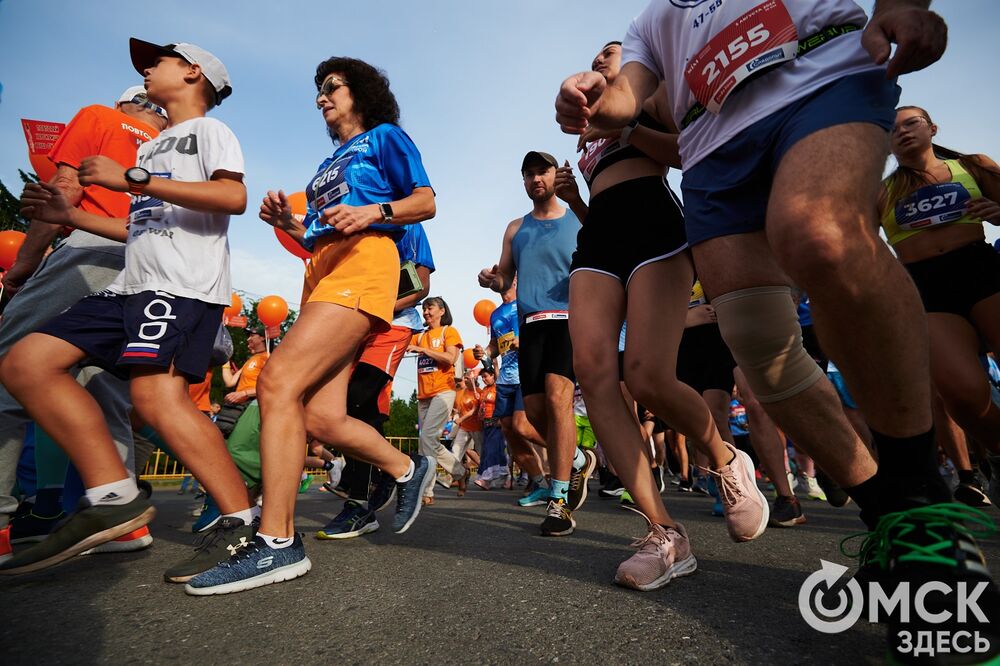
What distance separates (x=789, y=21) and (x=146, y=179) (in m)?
2.19

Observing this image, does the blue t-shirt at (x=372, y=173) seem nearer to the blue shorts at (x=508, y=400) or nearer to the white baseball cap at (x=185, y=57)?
the white baseball cap at (x=185, y=57)

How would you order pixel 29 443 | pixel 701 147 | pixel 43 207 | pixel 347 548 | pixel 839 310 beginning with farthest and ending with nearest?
pixel 29 443
pixel 347 548
pixel 43 207
pixel 701 147
pixel 839 310

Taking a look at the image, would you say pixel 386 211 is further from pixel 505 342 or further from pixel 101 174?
pixel 505 342

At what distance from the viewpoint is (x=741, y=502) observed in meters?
1.98

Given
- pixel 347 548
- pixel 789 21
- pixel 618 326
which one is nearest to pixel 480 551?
pixel 347 548

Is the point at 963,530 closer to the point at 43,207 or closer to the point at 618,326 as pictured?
the point at 618,326

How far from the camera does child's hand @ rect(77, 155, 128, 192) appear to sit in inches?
84.2

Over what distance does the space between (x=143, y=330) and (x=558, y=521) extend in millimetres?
2205

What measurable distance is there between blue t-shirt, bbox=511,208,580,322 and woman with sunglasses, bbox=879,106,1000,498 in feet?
6.46

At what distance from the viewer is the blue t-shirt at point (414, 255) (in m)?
4.13

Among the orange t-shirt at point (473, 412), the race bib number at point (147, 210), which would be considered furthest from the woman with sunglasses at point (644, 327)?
the orange t-shirt at point (473, 412)

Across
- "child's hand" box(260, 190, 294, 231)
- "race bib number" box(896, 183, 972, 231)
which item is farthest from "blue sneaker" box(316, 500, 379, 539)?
"race bib number" box(896, 183, 972, 231)

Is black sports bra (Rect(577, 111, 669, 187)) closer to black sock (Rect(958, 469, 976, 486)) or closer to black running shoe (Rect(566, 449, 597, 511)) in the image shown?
black running shoe (Rect(566, 449, 597, 511))

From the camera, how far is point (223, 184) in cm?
238
